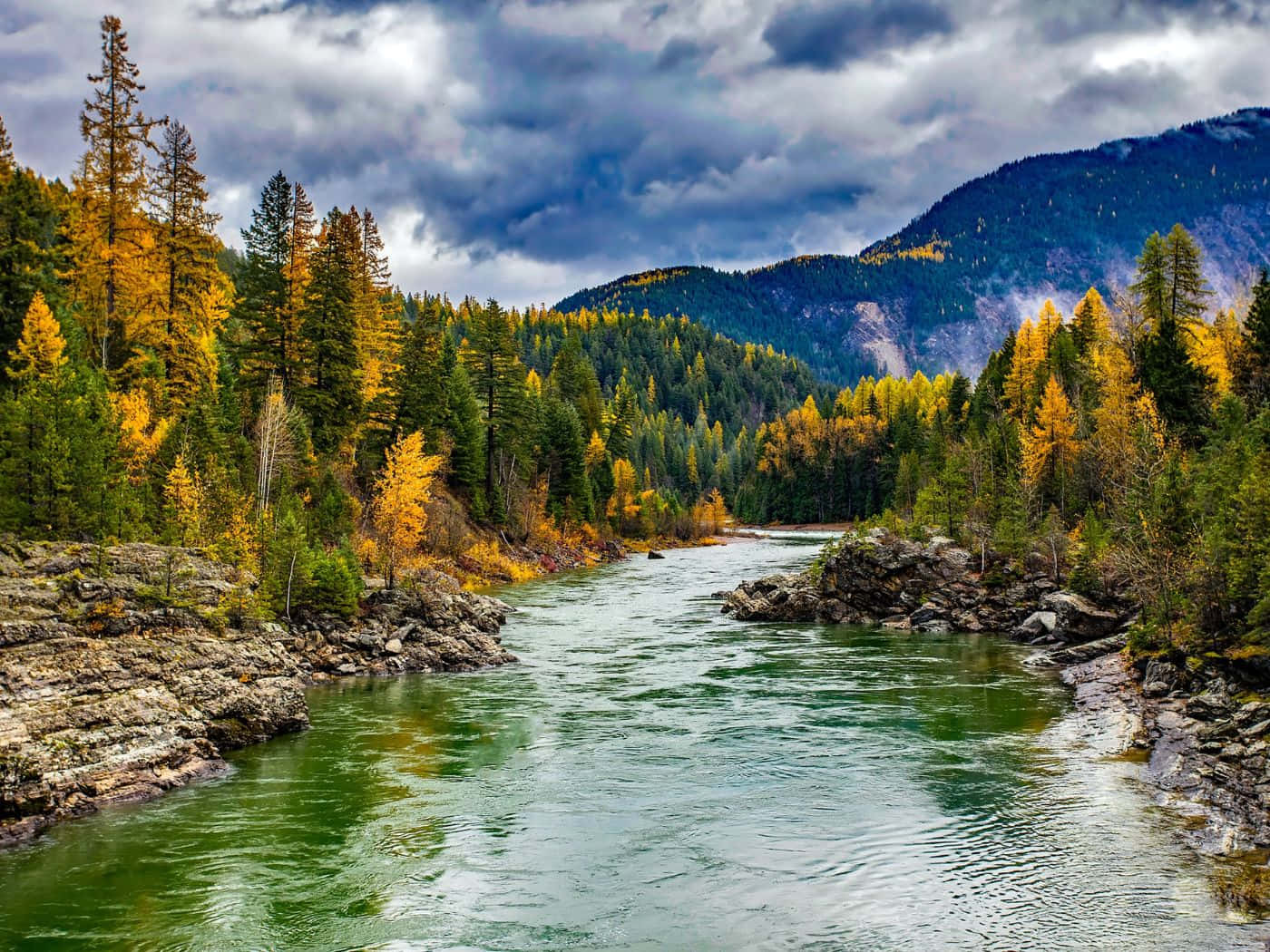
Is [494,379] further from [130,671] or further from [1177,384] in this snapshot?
[130,671]

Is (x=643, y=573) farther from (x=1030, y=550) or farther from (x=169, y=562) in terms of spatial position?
(x=169, y=562)

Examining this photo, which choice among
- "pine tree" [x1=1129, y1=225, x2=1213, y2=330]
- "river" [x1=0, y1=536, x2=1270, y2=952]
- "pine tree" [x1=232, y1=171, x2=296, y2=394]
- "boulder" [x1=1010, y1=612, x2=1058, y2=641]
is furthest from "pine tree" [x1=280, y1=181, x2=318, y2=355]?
"pine tree" [x1=1129, y1=225, x2=1213, y2=330]

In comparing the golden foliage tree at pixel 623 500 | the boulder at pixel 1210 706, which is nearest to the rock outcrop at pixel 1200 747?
the boulder at pixel 1210 706

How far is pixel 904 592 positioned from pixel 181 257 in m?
42.2

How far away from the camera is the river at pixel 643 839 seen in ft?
43.7

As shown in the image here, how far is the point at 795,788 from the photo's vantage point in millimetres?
20047

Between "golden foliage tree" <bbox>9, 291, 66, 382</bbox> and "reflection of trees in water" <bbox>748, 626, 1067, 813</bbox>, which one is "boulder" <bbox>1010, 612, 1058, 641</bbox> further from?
"golden foliage tree" <bbox>9, 291, 66, 382</bbox>

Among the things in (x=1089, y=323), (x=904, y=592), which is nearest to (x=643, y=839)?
(x=904, y=592)

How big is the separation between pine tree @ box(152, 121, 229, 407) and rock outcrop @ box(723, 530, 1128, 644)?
31934 millimetres

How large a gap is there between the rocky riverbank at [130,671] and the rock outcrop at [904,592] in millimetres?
22923

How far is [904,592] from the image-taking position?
153 ft

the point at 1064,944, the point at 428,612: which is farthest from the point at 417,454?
the point at 1064,944

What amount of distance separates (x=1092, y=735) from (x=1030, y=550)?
2541cm

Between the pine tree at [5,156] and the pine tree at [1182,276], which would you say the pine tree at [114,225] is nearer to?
the pine tree at [5,156]
